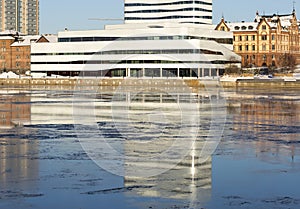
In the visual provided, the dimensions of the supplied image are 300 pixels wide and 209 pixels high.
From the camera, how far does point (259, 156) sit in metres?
19.5

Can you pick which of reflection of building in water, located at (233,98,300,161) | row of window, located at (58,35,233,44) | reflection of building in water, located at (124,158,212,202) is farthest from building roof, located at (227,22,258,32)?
reflection of building in water, located at (124,158,212,202)

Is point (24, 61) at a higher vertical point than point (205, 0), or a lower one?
lower

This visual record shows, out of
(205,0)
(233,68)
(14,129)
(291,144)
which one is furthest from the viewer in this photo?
(205,0)

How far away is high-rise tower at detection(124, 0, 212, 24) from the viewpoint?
15488 centimetres

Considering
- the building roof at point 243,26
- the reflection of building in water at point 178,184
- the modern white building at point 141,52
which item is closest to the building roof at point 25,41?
the modern white building at point 141,52

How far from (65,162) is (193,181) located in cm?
460

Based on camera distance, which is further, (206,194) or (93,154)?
(93,154)

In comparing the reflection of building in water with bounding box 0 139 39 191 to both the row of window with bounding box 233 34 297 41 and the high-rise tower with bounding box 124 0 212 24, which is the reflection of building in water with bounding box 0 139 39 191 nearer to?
the row of window with bounding box 233 34 297 41

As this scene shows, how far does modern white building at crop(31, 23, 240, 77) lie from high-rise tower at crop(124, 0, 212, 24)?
3015 centimetres

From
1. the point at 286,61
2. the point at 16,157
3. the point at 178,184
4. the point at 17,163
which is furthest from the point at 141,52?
the point at 178,184

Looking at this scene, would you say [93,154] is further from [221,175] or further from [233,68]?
[233,68]

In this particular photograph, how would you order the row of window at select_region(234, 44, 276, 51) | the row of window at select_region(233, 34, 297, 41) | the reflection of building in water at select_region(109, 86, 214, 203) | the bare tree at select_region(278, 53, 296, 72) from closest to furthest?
the reflection of building in water at select_region(109, 86, 214, 203) → the bare tree at select_region(278, 53, 296, 72) → the row of window at select_region(233, 34, 297, 41) → the row of window at select_region(234, 44, 276, 51)

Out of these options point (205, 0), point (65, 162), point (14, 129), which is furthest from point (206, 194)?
point (205, 0)

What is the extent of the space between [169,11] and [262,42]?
38032 mm
